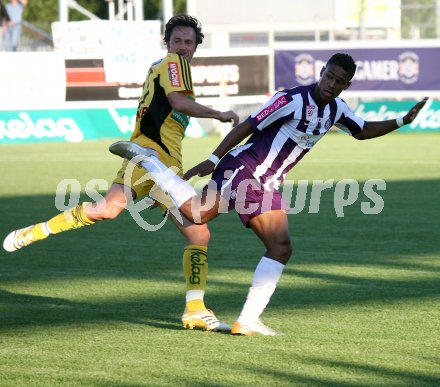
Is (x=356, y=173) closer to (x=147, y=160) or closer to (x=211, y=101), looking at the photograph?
(x=211, y=101)

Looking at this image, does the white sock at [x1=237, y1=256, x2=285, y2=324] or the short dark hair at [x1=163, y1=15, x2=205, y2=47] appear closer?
the white sock at [x1=237, y1=256, x2=285, y2=324]

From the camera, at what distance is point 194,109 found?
8.06 meters

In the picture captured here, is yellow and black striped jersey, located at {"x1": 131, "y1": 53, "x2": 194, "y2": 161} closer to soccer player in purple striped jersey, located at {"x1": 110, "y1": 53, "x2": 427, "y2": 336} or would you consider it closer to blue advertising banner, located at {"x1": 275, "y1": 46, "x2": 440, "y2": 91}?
soccer player in purple striped jersey, located at {"x1": 110, "y1": 53, "x2": 427, "y2": 336}

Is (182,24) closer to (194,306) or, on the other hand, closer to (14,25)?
(194,306)

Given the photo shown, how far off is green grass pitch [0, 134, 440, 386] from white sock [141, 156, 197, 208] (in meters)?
0.88

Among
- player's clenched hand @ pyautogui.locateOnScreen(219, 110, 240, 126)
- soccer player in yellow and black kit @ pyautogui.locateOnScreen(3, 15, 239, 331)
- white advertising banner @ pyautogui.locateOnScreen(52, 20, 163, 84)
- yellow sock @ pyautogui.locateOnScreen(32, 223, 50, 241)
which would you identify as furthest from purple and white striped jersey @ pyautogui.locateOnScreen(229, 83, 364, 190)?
white advertising banner @ pyautogui.locateOnScreen(52, 20, 163, 84)

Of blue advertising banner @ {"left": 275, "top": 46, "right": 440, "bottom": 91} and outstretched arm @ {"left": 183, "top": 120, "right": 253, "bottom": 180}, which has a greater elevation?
outstretched arm @ {"left": 183, "top": 120, "right": 253, "bottom": 180}

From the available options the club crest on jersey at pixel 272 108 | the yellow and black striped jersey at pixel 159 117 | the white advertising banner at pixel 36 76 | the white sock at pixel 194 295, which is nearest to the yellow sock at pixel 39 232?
the yellow and black striped jersey at pixel 159 117

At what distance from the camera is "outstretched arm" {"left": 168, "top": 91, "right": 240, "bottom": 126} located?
310 inches

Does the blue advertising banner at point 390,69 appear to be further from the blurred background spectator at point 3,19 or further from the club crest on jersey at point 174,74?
the club crest on jersey at point 174,74

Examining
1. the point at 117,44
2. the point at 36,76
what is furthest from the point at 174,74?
the point at 117,44

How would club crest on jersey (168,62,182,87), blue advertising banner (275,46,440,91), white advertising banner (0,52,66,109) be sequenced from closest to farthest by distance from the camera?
club crest on jersey (168,62,182,87), white advertising banner (0,52,66,109), blue advertising banner (275,46,440,91)

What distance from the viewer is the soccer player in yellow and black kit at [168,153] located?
8.29m

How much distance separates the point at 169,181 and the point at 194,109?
0.60m
